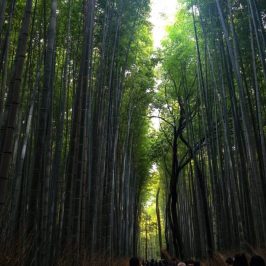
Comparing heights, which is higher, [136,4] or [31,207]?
[136,4]

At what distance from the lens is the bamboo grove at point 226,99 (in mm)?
4793

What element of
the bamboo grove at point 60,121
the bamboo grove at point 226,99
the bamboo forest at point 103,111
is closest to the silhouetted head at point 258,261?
the bamboo forest at point 103,111

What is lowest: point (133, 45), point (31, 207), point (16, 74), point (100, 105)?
point (31, 207)

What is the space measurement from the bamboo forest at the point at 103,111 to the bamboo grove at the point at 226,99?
3cm

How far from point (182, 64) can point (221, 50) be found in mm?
2995

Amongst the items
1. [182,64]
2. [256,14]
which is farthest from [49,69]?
[182,64]

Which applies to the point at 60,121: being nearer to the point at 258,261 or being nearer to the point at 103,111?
the point at 103,111

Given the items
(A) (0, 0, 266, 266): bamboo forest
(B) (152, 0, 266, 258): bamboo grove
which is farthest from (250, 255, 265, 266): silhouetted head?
(B) (152, 0, 266, 258): bamboo grove

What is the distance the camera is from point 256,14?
4594 millimetres

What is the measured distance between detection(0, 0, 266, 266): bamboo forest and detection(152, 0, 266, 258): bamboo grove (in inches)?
1.3

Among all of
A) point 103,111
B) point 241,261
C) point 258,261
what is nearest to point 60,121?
point 103,111

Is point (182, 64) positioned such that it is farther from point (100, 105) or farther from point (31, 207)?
point (31, 207)

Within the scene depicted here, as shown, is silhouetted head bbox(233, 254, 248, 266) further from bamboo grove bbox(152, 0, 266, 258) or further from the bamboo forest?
bamboo grove bbox(152, 0, 266, 258)

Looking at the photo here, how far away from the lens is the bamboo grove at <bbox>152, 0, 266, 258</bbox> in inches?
189
